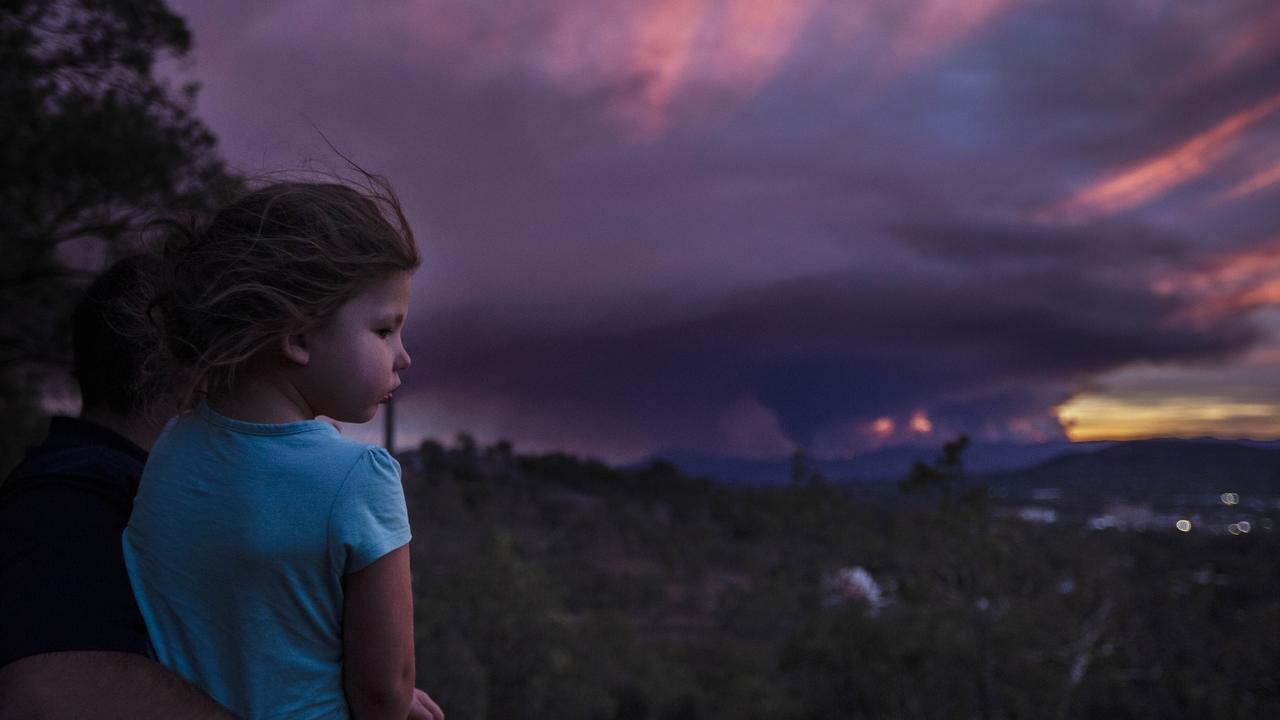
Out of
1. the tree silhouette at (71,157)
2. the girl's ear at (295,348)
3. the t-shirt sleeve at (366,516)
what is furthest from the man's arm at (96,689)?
the tree silhouette at (71,157)

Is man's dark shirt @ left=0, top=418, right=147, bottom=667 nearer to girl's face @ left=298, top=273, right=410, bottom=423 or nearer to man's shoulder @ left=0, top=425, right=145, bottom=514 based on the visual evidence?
man's shoulder @ left=0, top=425, right=145, bottom=514

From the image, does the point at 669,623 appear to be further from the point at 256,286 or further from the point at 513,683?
the point at 256,286

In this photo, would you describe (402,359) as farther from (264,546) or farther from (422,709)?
(422,709)

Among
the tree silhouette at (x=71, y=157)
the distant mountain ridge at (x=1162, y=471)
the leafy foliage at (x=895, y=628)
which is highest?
the tree silhouette at (x=71, y=157)

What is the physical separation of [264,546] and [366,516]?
0.12 metres

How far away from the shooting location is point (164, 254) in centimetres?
133

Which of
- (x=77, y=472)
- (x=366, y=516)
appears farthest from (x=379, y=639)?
(x=77, y=472)

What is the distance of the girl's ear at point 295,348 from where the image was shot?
114cm

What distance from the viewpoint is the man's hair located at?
1471 millimetres

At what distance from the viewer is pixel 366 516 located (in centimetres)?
107

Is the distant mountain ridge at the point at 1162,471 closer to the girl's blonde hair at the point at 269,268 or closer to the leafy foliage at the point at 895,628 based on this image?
the leafy foliage at the point at 895,628

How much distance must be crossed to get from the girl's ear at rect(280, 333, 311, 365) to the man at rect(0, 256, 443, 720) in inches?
8.5

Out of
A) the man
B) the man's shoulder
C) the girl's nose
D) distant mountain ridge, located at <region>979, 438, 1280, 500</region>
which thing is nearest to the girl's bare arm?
the man

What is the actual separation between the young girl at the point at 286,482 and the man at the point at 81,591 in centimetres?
4
